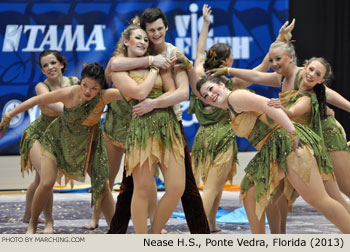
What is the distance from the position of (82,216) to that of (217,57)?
75.4 inches

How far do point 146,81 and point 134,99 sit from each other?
0.63ft

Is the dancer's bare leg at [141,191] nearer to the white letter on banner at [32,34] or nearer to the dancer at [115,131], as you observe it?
the dancer at [115,131]

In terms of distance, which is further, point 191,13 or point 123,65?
point 191,13

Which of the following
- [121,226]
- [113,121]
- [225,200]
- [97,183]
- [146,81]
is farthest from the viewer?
[225,200]

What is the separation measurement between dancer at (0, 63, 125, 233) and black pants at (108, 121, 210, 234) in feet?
2.36

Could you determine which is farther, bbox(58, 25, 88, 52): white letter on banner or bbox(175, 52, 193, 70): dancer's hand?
bbox(58, 25, 88, 52): white letter on banner

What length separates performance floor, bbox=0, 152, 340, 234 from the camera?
5.14 metres

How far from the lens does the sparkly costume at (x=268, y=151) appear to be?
3.86 metres

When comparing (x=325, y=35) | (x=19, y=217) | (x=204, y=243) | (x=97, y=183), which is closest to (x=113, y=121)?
(x=97, y=183)

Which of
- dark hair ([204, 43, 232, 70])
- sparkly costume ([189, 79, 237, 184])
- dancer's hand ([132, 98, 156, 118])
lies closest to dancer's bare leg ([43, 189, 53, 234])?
sparkly costume ([189, 79, 237, 184])

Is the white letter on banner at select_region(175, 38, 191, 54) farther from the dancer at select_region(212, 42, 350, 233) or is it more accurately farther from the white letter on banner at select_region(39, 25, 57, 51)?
the dancer at select_region(212, 42, 350, 233)

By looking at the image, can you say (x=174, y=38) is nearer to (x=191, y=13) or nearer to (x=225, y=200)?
(x=191, y=13)

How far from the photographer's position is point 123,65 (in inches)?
161

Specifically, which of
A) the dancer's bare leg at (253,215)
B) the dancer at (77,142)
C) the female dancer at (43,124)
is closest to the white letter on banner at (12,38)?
the female dancer at (43,124)
